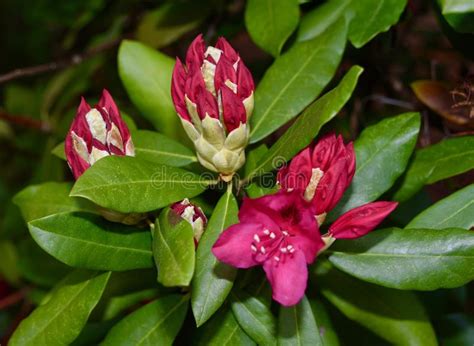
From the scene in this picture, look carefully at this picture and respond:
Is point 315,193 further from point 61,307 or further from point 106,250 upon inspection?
point 61,307

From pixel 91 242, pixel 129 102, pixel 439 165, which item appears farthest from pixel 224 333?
pixel 129 102

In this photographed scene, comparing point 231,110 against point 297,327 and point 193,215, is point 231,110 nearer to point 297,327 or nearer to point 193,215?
point 193,215

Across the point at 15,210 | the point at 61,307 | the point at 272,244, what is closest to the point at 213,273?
the point at 272,244

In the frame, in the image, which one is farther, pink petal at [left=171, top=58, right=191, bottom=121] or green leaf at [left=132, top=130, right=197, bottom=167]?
green leaf at [left=132, top=130, right=197, bottom=167]

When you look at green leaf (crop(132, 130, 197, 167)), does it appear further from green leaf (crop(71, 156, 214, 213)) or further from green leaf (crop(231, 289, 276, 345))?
green leaf (crop(231, 289, 276, 345))

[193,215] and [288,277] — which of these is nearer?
[288,277]

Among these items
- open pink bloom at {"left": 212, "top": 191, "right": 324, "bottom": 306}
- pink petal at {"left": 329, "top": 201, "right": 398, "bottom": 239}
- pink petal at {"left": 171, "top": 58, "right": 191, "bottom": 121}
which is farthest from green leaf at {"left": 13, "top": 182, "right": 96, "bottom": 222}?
pink petal at {"left": 329, "top": 201, "right": 398, "bottom": 239}
